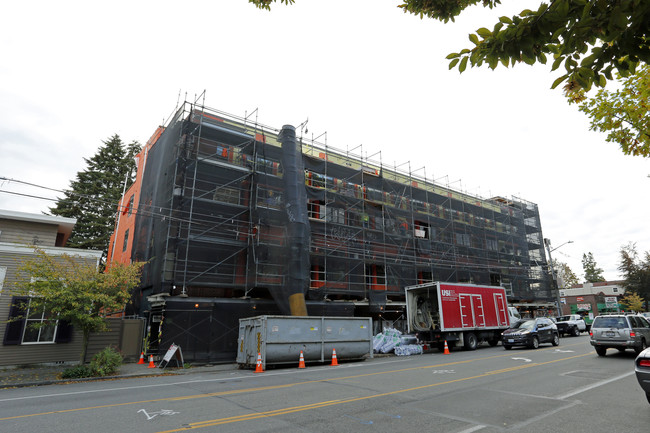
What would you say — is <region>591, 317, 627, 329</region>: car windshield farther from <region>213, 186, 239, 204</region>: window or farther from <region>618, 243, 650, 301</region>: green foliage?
<region>618, 243, 650, 301</region>: green foliage

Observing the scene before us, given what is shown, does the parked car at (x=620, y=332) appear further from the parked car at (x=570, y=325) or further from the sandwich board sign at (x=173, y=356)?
the sandwich board sign at (x=173, y=356)

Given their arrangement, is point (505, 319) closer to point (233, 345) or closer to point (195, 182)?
point (233, 345)

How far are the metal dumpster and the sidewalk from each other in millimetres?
1754

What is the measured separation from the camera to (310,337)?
15891 millimetres

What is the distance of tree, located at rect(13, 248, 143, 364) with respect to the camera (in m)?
12.9

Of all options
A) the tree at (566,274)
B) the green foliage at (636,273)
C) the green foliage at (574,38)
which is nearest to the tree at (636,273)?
the green foliage at (636,273)

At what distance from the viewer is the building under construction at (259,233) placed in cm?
1862

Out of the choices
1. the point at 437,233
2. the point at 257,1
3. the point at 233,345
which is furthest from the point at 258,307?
the point at 437,233

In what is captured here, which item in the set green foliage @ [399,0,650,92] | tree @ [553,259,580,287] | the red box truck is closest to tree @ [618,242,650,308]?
tree @ [553,259,580,287]

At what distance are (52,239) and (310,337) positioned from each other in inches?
544

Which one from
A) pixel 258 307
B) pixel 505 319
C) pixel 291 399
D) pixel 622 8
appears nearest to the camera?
pixel 622 8

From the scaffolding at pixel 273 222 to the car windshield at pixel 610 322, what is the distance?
1214 centimetres

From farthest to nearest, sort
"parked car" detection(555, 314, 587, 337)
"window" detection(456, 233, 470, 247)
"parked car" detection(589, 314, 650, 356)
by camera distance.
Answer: "window" detection(456, 233, 470, 247)
"parked car" detection(555, 314, 587, 337)
"parked car" detection(589, 314, 650, 356)

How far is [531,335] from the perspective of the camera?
18938mm
